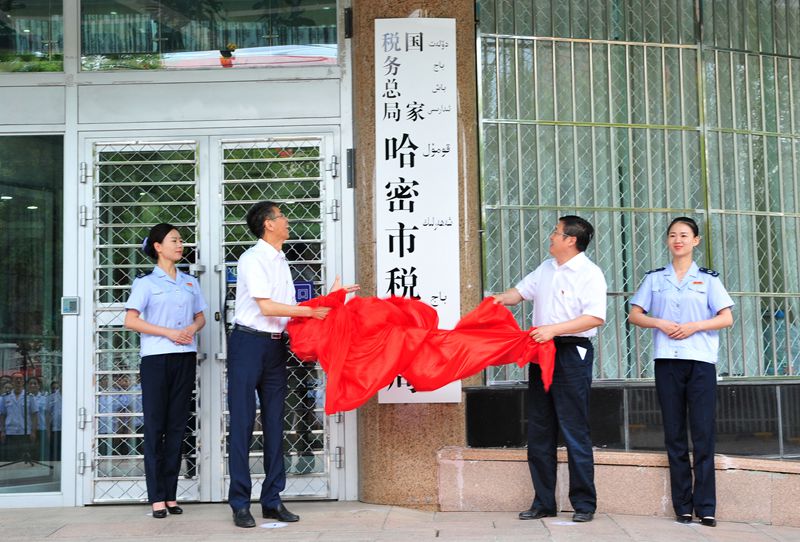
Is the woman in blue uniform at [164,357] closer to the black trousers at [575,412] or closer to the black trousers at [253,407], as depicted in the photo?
the black trousers at [253,407]

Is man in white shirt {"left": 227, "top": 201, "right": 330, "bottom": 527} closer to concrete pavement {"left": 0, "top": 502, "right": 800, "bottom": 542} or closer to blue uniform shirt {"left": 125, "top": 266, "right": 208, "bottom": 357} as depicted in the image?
concrete pavement {"left": 0, "top": 502, "right": 800, "bottom": 542}

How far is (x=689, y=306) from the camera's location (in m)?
5.83

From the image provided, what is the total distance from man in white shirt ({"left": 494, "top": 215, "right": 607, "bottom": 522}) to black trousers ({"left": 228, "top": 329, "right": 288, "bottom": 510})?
144 cm

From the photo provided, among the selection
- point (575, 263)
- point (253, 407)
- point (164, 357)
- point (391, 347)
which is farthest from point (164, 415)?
point (575, 263)

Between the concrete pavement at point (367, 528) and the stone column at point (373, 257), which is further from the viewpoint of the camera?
the stone column at point (373, 257)

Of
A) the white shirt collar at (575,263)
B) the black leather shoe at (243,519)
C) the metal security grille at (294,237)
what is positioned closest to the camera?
the black leather shoe at (243,519)

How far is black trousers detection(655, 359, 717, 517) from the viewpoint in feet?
18.8

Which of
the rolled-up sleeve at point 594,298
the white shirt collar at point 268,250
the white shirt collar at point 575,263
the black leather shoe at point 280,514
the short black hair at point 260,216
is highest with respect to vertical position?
the short black hair at point 260,216

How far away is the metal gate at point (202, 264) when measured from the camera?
650cm

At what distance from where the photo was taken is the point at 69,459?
6.59m

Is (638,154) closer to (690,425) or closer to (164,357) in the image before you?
(690,425)

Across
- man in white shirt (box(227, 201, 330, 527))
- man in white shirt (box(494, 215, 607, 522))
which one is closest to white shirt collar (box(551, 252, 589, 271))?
man in white shirt (box(494, 215, 607, 522))

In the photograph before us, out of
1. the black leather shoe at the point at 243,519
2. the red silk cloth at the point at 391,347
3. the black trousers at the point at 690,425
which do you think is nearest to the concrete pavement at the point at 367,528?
the black leather shoe at the point at 243,519

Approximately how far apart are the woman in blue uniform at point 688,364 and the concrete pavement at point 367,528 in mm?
209
